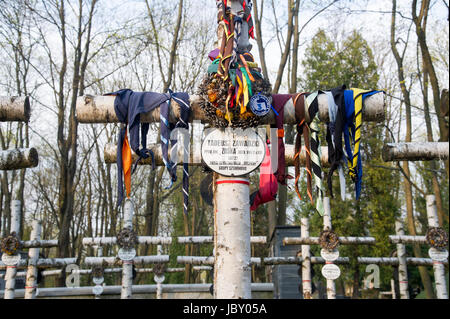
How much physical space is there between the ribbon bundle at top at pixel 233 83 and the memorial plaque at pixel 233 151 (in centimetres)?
9

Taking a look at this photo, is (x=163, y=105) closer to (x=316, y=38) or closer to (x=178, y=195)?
(x=316, y=38)

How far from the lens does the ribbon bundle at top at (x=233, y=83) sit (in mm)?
3467

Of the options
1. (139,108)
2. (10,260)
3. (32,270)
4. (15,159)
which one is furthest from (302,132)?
(32,270)

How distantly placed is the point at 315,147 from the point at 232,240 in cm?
126

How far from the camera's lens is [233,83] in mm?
3455

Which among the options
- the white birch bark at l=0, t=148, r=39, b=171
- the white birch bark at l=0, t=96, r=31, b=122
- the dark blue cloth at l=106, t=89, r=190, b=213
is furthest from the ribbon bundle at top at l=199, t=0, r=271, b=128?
the white birch bark at l=0, t=148, r=39, b=171

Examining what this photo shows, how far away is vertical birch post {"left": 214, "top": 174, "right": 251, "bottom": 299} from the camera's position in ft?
10.3

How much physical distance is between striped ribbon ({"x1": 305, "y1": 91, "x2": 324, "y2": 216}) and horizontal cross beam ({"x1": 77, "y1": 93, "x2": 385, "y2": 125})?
65 mm

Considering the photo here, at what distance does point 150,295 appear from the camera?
45.3ft

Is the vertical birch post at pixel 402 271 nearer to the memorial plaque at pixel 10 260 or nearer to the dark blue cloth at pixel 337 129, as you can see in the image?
the dark blue cloth at pixel 337 129

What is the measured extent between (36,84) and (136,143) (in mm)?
13434

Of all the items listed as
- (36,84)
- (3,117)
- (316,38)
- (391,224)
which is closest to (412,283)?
(391,224)

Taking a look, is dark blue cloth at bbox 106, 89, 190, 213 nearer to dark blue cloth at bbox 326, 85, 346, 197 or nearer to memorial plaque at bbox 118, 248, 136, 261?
dark blue cloth at bbox 326, 85, 346, 197
